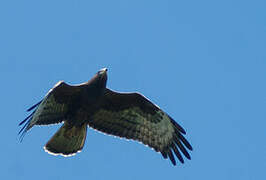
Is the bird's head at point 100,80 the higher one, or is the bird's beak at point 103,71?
the bird's beak at point 103,71

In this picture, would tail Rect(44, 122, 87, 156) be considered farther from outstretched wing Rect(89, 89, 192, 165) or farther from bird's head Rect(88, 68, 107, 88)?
bird's head Rect(88, 68, 107, 88)

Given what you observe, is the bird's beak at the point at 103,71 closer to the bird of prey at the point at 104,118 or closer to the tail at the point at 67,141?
the bird of prey at the point at 104,118

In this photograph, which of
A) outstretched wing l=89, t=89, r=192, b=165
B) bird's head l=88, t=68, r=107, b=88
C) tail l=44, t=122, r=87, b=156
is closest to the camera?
bird's head l=88, t=68, r=107, b=88

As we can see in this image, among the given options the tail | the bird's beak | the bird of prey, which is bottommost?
the tail

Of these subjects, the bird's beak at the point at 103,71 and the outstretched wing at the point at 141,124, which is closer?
the bird's beak at the point at 103,71

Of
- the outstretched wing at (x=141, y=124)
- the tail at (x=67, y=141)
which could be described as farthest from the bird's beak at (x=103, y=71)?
the tail at (x=67, y=141)

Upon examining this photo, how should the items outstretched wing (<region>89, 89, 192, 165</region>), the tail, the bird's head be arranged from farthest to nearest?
outstretched wing (<region>89, 89, 192, 165</region>) → the tail → the bird's head

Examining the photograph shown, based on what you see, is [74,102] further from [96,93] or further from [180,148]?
[180,148]

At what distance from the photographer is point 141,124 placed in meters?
15.4

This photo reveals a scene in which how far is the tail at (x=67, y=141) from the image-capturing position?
14.9m

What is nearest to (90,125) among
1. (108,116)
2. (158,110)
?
(108,116)

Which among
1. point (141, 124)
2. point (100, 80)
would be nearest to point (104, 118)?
point (141, 124)

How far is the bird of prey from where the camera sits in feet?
47.7

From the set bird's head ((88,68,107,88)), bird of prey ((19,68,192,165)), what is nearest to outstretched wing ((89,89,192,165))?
bird of prey ((19,68,192,165))
